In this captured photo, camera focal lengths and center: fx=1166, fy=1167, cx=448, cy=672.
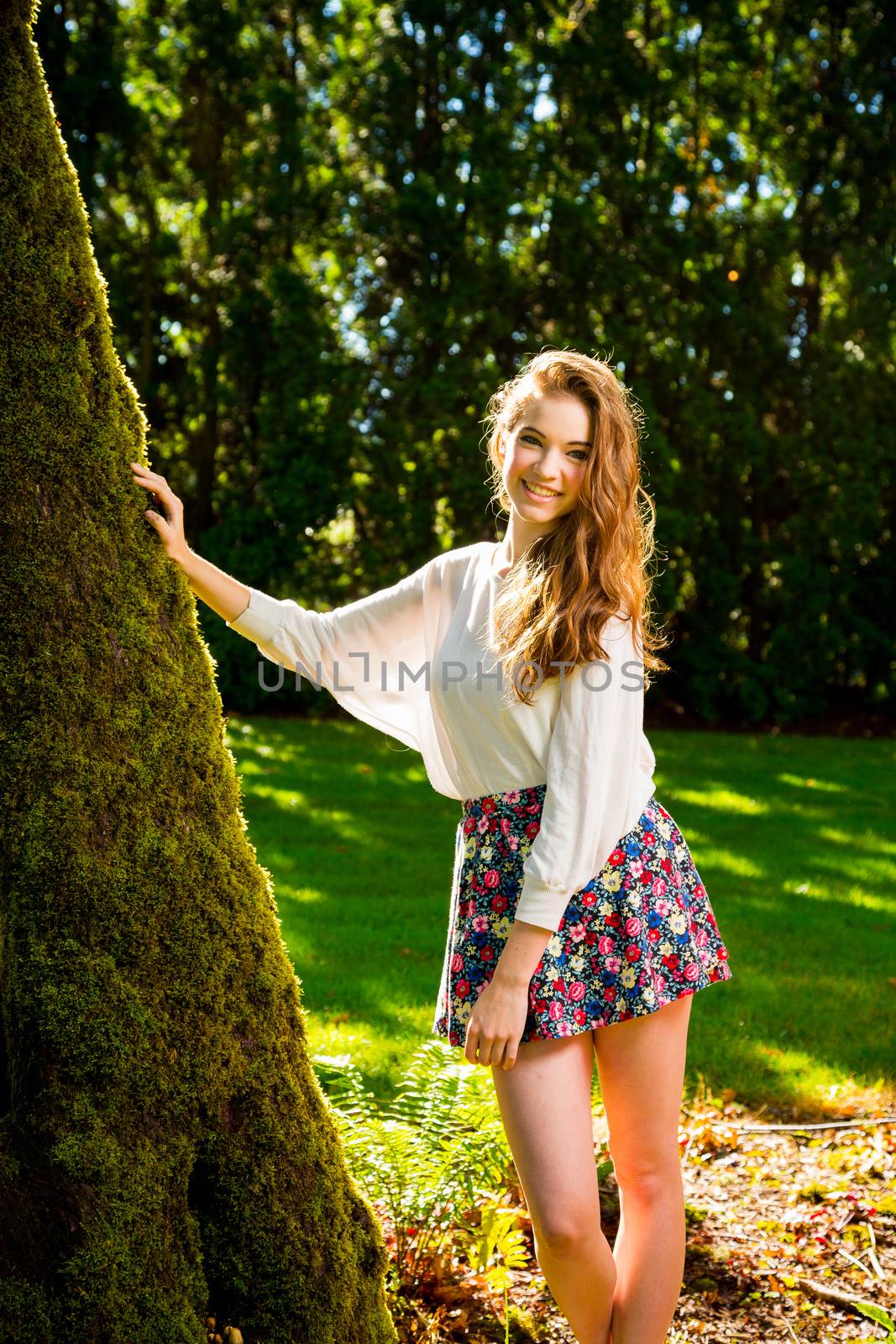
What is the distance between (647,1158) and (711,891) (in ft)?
13.4

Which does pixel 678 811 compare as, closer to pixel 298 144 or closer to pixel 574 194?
pixel 574 194

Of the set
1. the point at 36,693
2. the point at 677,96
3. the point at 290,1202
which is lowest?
the point at 290,1202

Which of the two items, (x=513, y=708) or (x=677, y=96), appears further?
(x=677, y=96)

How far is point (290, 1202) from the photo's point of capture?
2078mm

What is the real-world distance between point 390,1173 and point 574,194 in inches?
383

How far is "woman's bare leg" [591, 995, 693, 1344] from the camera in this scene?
7.59ft

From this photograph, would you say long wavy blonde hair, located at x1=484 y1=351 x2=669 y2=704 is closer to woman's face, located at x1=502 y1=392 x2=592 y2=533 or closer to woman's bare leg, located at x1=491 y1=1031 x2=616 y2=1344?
woman's face, located at x1=502 y1=392 x2=592 y2=533

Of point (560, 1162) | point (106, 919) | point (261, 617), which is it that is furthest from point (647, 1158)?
point (261, 617)

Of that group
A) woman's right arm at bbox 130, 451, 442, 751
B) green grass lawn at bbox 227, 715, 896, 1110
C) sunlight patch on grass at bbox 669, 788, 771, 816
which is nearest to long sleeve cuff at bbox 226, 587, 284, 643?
woman's right arm at bbox 130, 451, 442, 751

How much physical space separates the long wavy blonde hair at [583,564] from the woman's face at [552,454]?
21mm

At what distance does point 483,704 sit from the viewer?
233 centimetres

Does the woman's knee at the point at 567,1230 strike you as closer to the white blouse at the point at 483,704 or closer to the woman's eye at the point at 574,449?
the white blouse at the point at 483,704

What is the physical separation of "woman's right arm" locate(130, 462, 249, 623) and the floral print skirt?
0.66m

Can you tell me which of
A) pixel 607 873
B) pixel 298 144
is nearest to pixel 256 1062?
pixel 607 873
